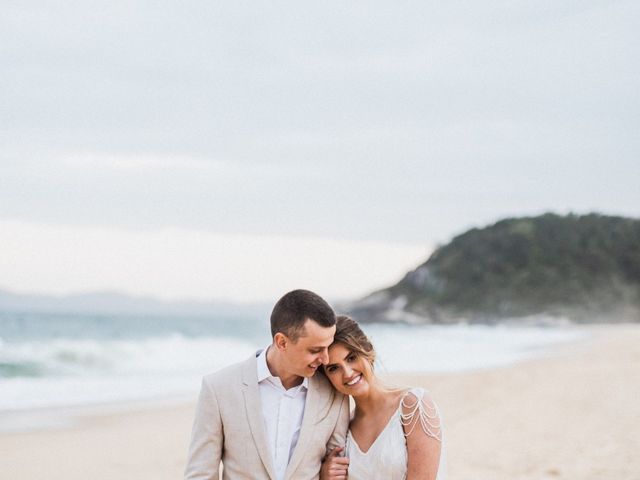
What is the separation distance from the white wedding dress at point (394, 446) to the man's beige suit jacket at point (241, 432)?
11.2 inches

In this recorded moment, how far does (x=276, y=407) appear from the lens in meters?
3.49

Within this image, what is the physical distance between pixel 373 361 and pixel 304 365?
468 millimetres

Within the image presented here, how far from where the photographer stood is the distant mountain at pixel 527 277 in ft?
276

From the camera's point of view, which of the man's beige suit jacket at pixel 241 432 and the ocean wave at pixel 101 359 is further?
the ocean wave at pixel 101 359

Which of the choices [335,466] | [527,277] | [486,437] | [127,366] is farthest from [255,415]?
[527,277]

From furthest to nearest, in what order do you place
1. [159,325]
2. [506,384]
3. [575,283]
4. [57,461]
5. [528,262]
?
[528,262] < [575,283] < [159,325] < [506,384] < [57,461]

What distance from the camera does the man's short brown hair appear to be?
3.33 metres

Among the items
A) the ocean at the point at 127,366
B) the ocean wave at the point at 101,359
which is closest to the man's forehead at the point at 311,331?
the ocean at the point at 127,366

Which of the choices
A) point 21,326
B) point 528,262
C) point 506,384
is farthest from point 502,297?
point 506,384

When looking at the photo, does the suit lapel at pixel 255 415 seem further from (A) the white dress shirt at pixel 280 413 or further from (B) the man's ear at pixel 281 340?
(B) the man's ear at pixel 281 340

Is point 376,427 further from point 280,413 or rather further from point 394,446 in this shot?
point 280,413

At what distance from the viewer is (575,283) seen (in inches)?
3418

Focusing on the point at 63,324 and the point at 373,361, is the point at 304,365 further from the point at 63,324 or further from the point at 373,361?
the point at 63,324

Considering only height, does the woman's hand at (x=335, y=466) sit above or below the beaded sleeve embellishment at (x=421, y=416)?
below
